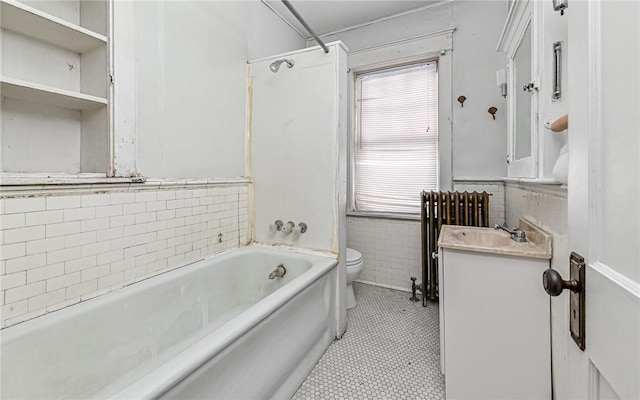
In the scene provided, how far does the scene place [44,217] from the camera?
111cm

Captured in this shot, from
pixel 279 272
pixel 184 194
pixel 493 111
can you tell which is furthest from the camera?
pixel 493 111

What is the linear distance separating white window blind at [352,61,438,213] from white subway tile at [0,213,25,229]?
97.4 inches

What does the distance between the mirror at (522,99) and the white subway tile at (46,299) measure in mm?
2303

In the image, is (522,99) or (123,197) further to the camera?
(522,99)

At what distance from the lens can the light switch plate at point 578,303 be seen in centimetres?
53

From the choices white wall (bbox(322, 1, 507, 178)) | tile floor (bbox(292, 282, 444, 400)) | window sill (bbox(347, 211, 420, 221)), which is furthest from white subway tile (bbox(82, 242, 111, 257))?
white wall (bbox(322, 1, 507, 178))

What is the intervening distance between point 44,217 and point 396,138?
2.60 meters

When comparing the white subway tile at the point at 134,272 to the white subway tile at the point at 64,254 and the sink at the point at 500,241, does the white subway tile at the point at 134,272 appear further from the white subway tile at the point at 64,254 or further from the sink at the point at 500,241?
the sink at the point at 500,241

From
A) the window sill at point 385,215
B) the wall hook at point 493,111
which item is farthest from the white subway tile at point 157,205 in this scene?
the wall hook at point 493,111

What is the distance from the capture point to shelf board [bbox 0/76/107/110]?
1.03 metres

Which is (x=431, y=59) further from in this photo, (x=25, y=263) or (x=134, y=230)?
(x=25, y=263)

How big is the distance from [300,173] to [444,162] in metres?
1.41

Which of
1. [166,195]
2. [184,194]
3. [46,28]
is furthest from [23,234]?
[46,28]

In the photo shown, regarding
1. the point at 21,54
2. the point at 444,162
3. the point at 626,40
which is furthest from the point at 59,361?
the point at 444,162
